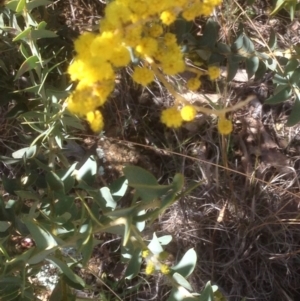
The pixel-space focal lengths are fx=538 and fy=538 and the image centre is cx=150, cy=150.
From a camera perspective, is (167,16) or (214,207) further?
→ (214,207)

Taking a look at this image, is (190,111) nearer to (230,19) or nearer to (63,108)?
(63,108)

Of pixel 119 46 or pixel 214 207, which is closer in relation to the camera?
pixel 119 46

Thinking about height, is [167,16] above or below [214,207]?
above

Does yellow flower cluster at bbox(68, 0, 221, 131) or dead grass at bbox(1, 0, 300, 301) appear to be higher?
yellow flower cluster at bbox(68, 0, 221, 131)

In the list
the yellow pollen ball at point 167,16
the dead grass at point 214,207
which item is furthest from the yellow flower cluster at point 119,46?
the dead grass at point 214,207

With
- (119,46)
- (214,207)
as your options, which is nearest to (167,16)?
(119,46)

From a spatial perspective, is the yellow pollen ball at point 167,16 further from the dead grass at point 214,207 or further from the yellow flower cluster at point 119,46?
the dead grass at point 214,207

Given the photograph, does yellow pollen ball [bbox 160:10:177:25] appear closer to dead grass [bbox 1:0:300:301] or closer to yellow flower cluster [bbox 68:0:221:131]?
yellow flower cluster [bbox 68:0:221:131]

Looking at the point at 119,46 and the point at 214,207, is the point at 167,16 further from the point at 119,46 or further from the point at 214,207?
the point at 214,207

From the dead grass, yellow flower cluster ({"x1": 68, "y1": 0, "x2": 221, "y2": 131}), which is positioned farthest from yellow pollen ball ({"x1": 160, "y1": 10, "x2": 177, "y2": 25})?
the dead grass
